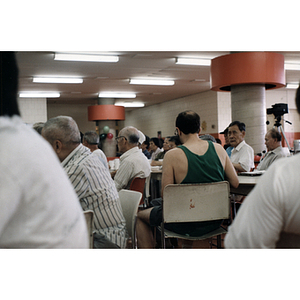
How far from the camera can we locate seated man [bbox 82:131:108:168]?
185 cm

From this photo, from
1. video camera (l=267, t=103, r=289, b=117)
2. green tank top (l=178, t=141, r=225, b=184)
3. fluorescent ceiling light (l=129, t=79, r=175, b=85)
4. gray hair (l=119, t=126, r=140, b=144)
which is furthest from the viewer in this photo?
fluorescent ceiling light (l=129, t=79, r=175, b=85)

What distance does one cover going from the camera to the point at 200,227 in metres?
1.99

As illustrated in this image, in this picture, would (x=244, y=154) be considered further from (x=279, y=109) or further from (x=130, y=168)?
(x=130, y=168)

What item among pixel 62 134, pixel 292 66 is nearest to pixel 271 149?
pixel 292 66

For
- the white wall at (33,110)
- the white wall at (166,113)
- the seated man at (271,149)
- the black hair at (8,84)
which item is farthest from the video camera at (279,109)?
the black hair at (8,84)

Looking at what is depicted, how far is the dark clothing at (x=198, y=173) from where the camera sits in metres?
2.00

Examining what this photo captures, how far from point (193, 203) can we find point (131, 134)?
2.14 feet

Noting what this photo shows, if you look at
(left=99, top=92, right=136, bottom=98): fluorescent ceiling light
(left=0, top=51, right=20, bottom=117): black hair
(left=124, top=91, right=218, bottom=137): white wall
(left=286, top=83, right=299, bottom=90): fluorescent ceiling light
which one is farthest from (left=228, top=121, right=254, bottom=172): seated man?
(left=0, top=51, right=20, bottom=117): black hair

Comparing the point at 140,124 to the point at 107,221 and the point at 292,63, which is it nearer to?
the point at 107,221

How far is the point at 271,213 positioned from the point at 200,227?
0.79 m

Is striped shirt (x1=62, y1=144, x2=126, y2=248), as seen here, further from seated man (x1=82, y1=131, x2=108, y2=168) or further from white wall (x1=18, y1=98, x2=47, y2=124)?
white wall (x1=18, y1=98, x2=47, y2=124)

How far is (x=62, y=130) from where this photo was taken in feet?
5.39

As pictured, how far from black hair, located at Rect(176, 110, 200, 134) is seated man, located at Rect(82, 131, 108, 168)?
1.74 ft
